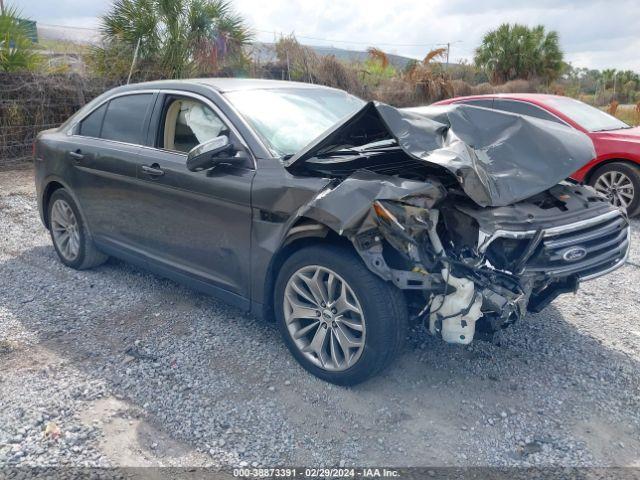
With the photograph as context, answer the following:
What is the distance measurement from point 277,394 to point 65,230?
3.25 m

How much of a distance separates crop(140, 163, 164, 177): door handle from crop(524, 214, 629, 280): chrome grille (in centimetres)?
264

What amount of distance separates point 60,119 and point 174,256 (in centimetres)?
802

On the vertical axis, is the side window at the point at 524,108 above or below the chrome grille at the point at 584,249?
above

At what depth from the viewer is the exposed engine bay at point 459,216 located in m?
3.11

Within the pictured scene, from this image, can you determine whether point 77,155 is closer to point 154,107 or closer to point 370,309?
point 154,107

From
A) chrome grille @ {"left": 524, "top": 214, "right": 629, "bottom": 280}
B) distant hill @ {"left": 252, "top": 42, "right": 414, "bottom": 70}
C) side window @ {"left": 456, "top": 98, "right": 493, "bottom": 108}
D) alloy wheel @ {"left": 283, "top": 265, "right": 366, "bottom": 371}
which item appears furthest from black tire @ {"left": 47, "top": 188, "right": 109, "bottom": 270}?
distant hill @ {"left": 252, "top": 42, "right": 414, "bottom": 70}

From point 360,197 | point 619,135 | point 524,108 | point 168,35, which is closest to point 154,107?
point 360,197

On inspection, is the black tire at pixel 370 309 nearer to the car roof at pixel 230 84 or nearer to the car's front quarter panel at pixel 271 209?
the car's front quarter panel at pixel 271 209

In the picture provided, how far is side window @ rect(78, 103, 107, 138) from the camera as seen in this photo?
16.8ft

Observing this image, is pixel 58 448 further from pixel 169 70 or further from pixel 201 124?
pixel 169 70

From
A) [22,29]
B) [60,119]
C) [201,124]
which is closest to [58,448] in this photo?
[201,124]

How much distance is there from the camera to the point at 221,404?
3312 millimetres

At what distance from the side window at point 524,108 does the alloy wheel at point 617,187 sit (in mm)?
1007

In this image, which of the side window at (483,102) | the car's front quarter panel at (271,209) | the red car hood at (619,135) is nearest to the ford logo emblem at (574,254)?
the car's front quarter panel at (271,209)
